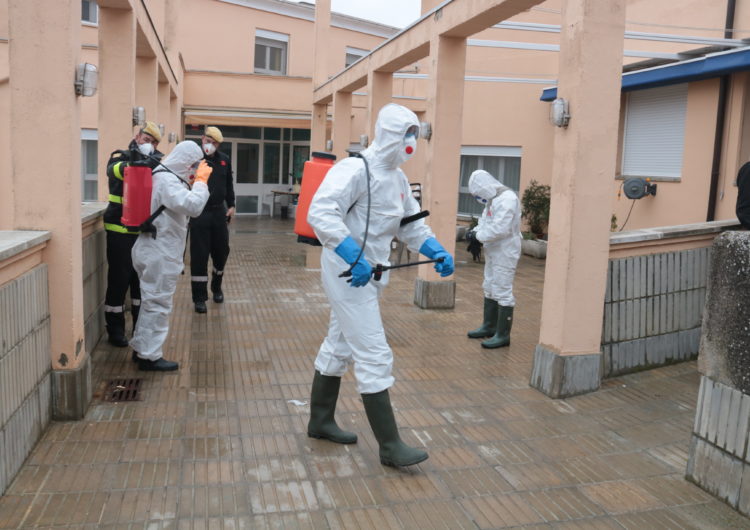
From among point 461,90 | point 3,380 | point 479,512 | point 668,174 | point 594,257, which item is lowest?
point 479,512

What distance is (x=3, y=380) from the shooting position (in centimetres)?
342

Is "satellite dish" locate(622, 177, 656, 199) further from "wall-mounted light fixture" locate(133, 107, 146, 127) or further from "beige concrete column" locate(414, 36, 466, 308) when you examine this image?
"wall-mounted light fixture" locate(133, 107, 146, 127)

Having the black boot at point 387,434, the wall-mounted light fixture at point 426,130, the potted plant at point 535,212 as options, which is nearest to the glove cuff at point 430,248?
the black boot at point 387,434

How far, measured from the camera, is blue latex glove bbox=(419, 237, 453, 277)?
4.28 m

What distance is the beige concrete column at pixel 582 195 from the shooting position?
16.6 ft

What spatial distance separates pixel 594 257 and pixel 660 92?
770 cm

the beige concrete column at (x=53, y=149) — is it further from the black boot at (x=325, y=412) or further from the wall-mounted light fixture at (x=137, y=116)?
the wall-mounted light fixture at (x=137, y=116)

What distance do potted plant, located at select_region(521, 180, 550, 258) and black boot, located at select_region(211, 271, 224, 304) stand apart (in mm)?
7943

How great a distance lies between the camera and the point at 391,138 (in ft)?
13.1

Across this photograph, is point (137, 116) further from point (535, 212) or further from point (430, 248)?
point (535, 212)

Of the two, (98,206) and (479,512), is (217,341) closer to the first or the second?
(98,206)

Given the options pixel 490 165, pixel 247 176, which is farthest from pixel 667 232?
pixel 247 176

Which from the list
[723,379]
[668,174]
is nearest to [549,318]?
[723,379]

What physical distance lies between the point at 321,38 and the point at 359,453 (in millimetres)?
11466
